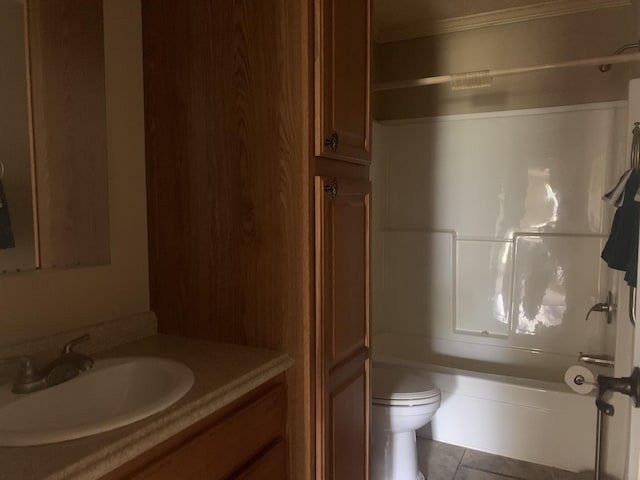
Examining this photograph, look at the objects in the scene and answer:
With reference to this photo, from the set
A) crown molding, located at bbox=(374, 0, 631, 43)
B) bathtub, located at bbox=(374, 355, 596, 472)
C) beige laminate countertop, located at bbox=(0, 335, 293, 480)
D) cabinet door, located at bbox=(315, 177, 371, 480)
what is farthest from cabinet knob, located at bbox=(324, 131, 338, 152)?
crown molding, located at bbox=(374, 0, 631, 43)

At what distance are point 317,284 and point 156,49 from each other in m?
0.88

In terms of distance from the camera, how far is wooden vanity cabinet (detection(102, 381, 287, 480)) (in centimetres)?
86

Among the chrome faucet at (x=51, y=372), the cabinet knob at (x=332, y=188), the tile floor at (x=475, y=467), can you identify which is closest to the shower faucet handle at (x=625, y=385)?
the cabinet knob at (x=332, y=188)

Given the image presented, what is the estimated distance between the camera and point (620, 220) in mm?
1725

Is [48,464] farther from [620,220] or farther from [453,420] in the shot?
[453,420]

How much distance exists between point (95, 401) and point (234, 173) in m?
0.68

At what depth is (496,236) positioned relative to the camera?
9.39 ft

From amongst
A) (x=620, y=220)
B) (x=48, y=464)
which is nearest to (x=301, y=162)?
(x=48, y=464)

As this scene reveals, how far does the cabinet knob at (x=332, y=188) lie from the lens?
4.28 ft

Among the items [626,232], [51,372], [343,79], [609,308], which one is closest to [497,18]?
[626,232]

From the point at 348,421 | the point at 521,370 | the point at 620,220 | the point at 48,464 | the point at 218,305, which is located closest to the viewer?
the point at 48,464

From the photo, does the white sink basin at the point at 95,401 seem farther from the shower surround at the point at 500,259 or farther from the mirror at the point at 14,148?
the shower surround at the point at 500,259

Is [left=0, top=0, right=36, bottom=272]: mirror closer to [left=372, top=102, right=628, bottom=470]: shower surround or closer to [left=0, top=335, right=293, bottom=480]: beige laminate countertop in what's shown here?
[left=0, top=335, right=293, bottom=480]: beige laminate countertop

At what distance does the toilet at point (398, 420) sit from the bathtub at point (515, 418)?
0.38 metres
